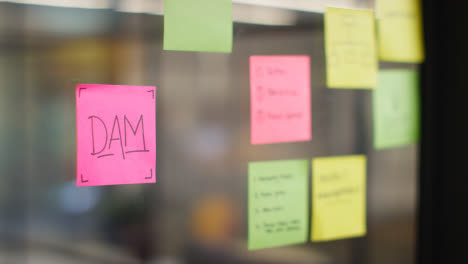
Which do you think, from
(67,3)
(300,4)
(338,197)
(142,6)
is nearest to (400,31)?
(300,4)

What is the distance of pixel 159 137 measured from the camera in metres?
0.72

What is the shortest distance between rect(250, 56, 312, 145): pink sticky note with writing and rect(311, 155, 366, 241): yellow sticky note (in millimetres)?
94

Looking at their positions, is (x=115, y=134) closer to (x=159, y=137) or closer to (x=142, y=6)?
(x=159, y=137)

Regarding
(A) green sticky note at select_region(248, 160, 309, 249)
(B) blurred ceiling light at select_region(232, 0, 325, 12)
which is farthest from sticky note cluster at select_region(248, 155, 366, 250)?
(B) blurred ceiling light at select_region(232, 0, 325, 12)

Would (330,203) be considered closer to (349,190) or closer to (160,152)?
(349,190)

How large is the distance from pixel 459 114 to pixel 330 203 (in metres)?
0.40

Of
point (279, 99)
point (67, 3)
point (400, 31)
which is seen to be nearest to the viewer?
point (67, 3)

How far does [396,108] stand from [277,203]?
1.31 ft

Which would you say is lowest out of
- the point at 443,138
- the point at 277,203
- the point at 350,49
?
the point at 277,203

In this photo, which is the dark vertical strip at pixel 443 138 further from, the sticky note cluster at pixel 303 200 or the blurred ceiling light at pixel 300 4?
the blurred ceiling light at pixel 300 4

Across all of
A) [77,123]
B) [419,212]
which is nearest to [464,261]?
Result: [419,212]

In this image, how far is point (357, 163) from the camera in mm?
922

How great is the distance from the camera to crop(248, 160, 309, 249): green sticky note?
2.65ft

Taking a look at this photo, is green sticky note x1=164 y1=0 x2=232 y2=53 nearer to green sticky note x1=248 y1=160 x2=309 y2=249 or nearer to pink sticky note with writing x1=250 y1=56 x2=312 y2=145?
pink sticky note with writing x1=250 y1=56 x2=312 y2=145
